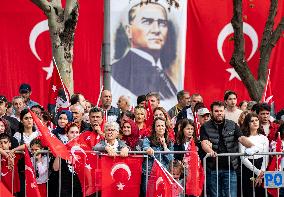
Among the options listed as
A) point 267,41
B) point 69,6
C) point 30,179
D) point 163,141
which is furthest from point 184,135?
point 267,41

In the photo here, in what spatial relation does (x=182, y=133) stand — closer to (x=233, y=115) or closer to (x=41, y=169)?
(x=41, y=169)

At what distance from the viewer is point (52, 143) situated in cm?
1667

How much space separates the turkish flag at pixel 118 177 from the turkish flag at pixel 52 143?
21.5 inches

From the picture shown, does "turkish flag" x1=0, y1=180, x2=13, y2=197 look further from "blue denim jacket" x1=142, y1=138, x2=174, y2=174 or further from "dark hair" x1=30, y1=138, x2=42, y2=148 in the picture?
"blue denim jacket" x1=142, y1=138, x2=174, y2=174

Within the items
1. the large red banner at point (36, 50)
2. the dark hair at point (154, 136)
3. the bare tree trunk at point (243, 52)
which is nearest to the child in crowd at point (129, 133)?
the dark hair at point (154, 136)

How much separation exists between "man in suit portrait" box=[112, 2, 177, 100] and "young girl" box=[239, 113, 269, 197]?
31.5ft

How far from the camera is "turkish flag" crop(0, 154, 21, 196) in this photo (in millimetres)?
16875

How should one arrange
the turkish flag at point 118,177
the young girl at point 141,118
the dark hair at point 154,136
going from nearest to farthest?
the turkish flag at point 118,177 < the dark hair at point 154,136 < the young girl at point 141,118

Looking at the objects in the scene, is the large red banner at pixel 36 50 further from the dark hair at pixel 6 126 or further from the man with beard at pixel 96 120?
the man with beard at pixel 96 120

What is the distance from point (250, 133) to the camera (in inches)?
706

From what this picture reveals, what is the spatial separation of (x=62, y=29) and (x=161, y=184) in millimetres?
7123

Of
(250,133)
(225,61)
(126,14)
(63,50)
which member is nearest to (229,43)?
(225,61)

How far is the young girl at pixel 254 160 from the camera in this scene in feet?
56.6

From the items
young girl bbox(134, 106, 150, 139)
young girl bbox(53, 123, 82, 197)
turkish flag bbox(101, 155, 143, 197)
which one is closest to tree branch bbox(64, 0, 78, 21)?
young girl bbox(134, 106, 150, 139)
